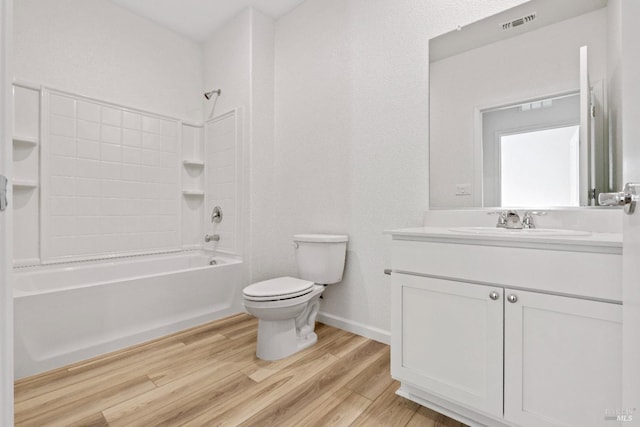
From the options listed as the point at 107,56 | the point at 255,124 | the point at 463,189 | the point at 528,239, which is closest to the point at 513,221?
the point at 463,189

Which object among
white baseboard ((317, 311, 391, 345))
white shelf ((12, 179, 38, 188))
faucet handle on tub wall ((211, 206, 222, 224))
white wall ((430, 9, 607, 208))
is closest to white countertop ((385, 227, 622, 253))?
white wall ((430, 9, 607, 208))

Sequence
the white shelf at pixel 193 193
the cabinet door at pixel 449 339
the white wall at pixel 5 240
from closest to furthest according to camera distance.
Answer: the white wall at pixel 5 240, the cabinet door at pixel 449 339, the white shelf at pixel 193 193

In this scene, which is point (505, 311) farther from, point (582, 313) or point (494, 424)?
point (494, 424)

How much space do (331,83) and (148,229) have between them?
2.09m

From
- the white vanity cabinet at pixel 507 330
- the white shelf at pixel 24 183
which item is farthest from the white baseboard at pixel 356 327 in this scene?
the white shelf at pixel 24 183

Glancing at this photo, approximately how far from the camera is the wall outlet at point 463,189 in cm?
168

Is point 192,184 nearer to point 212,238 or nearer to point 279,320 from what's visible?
point 212,238

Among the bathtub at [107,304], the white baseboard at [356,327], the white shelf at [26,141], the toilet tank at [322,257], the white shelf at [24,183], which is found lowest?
the white baseboard at [356,327]

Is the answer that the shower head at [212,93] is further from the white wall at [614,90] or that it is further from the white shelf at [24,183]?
the white wall at [614,90]

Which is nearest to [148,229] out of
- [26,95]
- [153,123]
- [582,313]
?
[153,123]

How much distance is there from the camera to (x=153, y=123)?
9.23 ft

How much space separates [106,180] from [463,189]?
2763mm

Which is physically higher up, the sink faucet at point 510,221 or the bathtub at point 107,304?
the sink faucet at point 510,221

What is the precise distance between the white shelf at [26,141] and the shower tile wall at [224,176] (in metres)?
1.28
